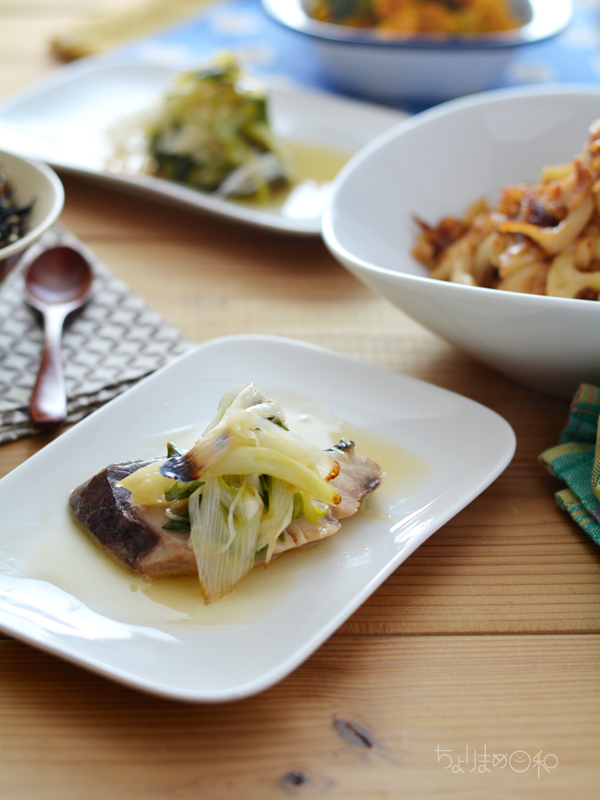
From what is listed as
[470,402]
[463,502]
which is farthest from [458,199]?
[463,502]

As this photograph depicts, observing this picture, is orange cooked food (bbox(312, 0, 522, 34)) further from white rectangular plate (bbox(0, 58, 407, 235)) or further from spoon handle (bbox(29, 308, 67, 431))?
spoon handle (bbox(29, 308, 67, 431))

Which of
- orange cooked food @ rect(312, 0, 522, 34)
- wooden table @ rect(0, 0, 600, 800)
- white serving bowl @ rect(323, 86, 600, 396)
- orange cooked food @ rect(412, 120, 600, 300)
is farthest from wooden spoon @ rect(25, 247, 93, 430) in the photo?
orange cooked food @ rect(312, 0, 522, 34)

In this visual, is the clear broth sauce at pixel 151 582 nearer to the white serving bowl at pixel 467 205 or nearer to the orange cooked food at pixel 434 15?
the white serving bowl at pixel 467 205

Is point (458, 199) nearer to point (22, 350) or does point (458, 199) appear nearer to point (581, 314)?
point (581, 314)

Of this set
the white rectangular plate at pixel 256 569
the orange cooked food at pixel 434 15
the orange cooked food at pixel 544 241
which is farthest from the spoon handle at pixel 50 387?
the orange cooked food at pixel 434 15

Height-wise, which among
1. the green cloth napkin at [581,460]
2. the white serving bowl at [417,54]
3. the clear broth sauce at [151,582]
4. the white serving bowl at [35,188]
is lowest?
the clear broth sauce at [151,582]
